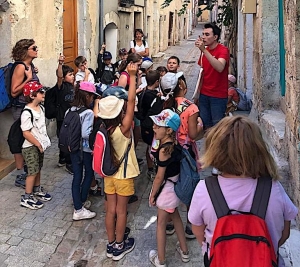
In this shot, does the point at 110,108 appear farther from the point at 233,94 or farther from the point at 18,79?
the point at 233,94

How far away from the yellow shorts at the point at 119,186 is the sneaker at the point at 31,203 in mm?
1221

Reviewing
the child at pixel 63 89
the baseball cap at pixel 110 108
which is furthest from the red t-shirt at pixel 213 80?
the baseball cap at pixel 110 108

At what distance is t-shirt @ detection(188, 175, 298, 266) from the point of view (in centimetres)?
196

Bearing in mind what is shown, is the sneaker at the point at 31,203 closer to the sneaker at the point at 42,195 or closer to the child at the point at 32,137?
the child at the point at 32,137

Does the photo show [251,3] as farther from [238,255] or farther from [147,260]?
[238,255]

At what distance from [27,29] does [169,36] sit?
18720 mm

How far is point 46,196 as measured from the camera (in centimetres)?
466

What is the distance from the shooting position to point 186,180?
325 cm

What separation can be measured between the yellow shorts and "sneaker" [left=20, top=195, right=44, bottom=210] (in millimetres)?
1221

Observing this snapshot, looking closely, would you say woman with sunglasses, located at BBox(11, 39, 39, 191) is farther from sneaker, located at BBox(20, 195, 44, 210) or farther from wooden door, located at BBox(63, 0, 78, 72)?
wooden door, located at BBox(63, 0, 78, 72)

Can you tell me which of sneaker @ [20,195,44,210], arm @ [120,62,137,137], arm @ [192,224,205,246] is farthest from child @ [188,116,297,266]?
sneaker @ [20,195,44,210]

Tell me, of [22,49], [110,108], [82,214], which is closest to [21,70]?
[22,49]

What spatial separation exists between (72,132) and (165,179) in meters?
1.15

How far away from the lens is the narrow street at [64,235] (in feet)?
11.7
